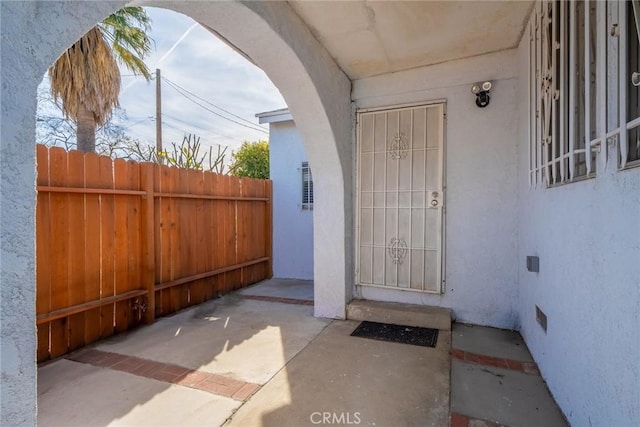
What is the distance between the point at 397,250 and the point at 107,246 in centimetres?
403

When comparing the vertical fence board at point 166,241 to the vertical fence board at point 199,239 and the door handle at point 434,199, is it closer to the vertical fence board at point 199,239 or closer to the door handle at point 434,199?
the vertical fence board at point 199,239

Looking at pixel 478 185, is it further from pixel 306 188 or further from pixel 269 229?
pixel 269 229

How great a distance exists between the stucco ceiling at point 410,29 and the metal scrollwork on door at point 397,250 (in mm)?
2615

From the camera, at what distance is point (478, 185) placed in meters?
4.49

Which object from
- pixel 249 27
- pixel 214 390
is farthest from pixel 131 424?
pixel 249 27

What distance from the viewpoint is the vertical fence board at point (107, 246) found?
4090 mm

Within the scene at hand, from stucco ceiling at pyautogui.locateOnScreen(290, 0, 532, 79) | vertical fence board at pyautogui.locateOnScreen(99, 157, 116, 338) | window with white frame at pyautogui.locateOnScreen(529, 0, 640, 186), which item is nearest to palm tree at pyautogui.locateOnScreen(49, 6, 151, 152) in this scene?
vertical fence board at pyautogui.locateOnScreen(99, 157, 116, 338)

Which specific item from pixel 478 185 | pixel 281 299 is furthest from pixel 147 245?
pixel 478 185

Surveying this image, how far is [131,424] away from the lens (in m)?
2.42

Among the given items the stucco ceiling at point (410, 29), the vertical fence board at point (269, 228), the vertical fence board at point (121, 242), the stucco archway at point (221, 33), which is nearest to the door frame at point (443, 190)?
the stucco archway at point (221, 33)

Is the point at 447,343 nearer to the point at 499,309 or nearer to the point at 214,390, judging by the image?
the point at 499,309

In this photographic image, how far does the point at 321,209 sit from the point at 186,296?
277 cm

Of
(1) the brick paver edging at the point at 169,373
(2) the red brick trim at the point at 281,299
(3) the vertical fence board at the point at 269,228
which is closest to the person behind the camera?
(1) the brick paver edging at the point at 169,373

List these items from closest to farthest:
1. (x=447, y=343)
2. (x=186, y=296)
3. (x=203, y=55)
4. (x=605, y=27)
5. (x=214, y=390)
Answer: (x=605, y=27) → (x=214, y=390) → (x=447, y=343) → (x=186, y=296) → (x=203, y=55)
